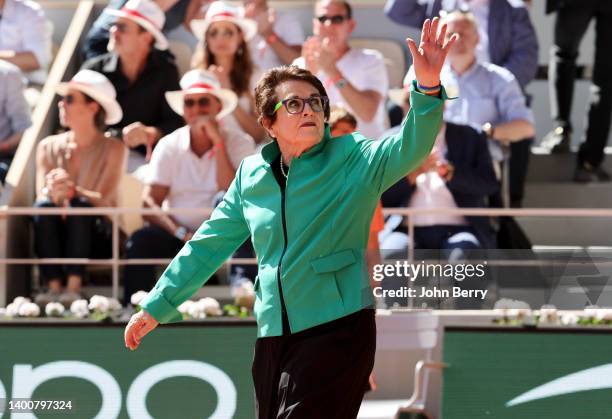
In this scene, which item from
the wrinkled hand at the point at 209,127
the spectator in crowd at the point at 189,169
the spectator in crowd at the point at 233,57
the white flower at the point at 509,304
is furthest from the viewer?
the spectator in crowd at the point at 233,57

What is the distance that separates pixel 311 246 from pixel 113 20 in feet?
18.2

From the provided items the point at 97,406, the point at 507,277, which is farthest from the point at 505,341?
the point at 97,406

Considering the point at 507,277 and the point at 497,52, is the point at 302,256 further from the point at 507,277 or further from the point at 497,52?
the point at 497,52

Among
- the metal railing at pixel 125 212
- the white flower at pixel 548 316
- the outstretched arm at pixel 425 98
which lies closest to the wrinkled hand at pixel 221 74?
the metal railing at pixel 125 212

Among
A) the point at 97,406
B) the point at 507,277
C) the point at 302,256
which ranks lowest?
the point at 97,406

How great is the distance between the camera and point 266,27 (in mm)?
9570

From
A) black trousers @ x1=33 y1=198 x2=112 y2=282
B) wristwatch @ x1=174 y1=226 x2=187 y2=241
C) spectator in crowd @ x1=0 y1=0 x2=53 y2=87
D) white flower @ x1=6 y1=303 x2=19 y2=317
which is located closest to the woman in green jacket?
white flower @ x1=6 y1=303 x2=19 y2=317

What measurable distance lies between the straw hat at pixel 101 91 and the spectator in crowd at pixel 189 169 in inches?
Answer: 19.6

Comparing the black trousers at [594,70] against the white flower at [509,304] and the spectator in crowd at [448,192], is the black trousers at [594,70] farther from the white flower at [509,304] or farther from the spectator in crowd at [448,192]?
the white flower at [509,304]

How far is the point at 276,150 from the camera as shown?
458 centimetres

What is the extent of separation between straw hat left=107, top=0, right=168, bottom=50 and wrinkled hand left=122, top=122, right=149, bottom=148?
71cm

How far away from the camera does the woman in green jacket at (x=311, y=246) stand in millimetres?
4277

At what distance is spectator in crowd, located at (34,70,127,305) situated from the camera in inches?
322

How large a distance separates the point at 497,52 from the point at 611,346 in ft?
11.0
